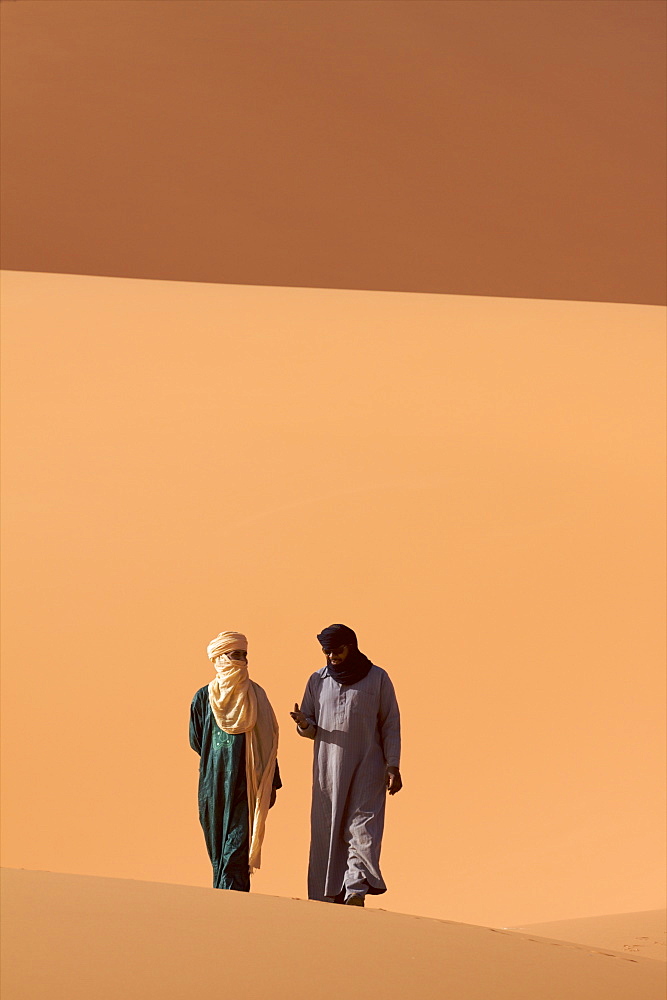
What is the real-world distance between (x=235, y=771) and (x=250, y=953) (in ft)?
10.6

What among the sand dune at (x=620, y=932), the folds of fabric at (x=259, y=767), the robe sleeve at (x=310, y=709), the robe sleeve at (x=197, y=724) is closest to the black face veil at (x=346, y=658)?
the robe sleeve at (x=310, y=709)

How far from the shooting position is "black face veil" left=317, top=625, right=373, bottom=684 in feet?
23.0

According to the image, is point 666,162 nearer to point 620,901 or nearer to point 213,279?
point 213,279

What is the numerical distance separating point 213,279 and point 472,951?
1856 cm

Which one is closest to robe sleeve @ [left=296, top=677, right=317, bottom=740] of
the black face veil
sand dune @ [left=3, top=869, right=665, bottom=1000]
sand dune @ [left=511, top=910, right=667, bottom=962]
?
the black face veil

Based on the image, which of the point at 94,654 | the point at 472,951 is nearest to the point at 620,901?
the point at 94,654

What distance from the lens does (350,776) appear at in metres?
7.06

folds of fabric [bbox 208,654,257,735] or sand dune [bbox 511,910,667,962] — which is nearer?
folds of fabric [bbox 208,654,257,735]

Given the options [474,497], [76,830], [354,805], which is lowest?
[354,805]

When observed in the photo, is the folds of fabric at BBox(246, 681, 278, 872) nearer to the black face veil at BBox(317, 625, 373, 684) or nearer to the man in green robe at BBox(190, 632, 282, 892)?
the man in green robe at BBox(190, 632, 282, 892)

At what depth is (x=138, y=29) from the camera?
52.6 feet

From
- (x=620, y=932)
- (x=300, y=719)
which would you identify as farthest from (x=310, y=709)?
(x=620, y=932)

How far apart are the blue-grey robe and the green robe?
370mm

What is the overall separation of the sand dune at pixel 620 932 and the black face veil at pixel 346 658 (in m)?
1.69
